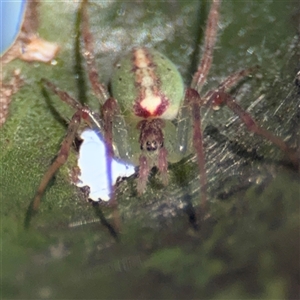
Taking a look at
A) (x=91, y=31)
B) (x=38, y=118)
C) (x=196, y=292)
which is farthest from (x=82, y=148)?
(x=196, y=292)

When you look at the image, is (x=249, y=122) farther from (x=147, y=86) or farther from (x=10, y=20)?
(x=10, y=20)

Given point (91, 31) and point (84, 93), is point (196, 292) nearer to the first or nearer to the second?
point (84, 93)

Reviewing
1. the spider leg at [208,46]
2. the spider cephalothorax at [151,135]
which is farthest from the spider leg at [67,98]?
the spider leg at [208,46]

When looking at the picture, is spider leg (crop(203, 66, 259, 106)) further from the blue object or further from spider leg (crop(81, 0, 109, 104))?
Result: the blue object

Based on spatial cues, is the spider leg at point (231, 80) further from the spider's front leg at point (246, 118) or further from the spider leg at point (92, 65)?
the spider leg at point (92, 65)

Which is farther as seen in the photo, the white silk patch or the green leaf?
the white silk patch

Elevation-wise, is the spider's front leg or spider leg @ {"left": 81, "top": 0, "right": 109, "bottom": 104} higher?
spider leg @ {"left": 81, "top": 0, "right": 109, "bottom": 104}

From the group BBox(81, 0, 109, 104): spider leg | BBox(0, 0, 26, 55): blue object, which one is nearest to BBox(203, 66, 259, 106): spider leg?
BBox(81, 0, 109, 104): spider leg
